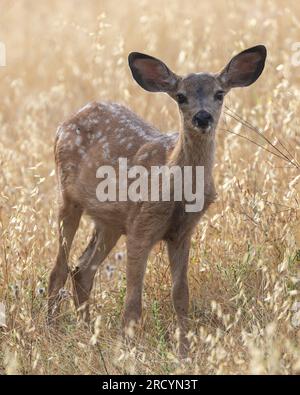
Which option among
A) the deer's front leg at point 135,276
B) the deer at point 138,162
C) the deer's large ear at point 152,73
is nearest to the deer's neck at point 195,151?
the deer at point 138,162

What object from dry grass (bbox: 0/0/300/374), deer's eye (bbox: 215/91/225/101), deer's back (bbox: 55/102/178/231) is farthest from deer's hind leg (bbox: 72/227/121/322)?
deer's eye (bbox: 215/91/225/101)

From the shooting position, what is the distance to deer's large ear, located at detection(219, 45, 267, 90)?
22.5 feet

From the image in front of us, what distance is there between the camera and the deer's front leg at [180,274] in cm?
671

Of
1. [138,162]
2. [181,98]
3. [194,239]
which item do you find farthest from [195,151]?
[194,239]

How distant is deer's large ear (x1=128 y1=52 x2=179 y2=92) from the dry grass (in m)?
0.72

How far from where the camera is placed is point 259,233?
7.08m

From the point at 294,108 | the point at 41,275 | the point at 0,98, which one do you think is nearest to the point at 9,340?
the point at 41,275

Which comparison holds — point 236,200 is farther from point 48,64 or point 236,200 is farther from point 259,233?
point 48,64

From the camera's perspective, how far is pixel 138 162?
7020 mm

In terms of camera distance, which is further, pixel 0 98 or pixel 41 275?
pixel 0 98

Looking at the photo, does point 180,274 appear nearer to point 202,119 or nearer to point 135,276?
point 135,276

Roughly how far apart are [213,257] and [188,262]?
213 millimetres

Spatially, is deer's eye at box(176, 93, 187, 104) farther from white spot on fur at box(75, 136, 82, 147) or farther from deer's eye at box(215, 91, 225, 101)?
white spot on fur at box(75, 136, 82, 147)

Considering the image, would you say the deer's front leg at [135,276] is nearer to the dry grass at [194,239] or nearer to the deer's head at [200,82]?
the dry grass at [194,239]
